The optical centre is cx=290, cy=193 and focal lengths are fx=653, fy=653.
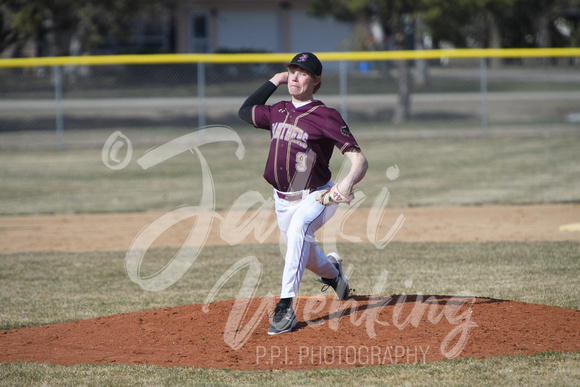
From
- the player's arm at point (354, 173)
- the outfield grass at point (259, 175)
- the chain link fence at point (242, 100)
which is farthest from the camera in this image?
the chain link fence at point (242, 100)

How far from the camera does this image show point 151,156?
18.0 metres

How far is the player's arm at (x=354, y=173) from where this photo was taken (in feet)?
14.2

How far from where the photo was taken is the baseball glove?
4.39m

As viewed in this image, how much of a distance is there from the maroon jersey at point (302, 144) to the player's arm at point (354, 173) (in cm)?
9

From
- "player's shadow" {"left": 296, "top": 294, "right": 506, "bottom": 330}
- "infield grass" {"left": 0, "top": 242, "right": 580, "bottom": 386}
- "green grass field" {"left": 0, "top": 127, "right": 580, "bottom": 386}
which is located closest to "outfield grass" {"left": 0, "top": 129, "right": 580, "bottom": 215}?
"green grass field" {"left": 0, "top": 127, "right": 580, "bottom": 386}

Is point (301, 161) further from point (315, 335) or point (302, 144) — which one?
point (315, 335)

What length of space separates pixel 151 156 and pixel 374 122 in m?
7.89

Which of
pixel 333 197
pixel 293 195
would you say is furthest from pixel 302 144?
pixel 333 197

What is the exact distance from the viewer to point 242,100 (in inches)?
891

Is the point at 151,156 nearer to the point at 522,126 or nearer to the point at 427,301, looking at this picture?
the point at 522,126

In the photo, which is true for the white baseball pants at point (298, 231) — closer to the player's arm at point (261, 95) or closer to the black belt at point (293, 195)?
the black belt at point (293, 195)

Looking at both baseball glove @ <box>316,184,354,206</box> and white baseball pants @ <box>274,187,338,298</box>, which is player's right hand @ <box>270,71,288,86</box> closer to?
white baseball pants @ <box>274,187,338,298</box>

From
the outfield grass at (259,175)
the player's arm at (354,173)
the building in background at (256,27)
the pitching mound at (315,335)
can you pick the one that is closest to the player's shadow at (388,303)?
the pitching mound at (315,335)

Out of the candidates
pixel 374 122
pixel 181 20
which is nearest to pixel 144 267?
pixel 374 122
